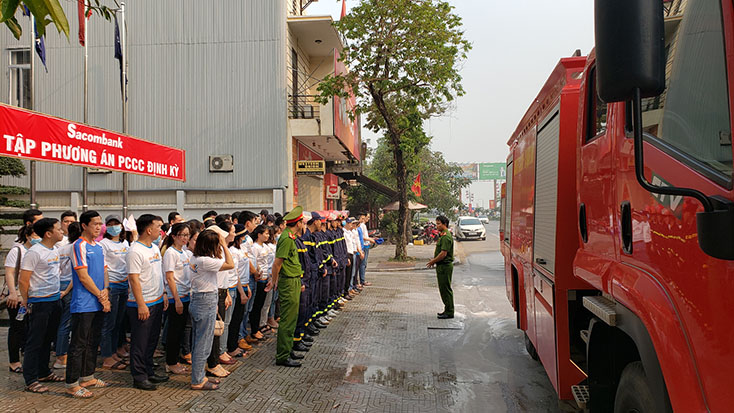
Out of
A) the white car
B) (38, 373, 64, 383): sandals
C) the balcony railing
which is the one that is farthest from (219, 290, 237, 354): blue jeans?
the white car

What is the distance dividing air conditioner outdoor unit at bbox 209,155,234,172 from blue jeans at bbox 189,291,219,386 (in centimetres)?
1347

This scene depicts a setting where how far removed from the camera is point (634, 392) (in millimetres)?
2348

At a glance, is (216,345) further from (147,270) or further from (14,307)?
(14,307)

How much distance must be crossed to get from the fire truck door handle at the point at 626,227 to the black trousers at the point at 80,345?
4.83 meters

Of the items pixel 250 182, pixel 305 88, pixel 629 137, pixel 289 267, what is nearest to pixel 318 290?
pixel 289 267

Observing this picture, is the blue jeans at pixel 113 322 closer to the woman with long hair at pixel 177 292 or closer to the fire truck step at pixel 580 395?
the woman with long hair at pixel 177 292

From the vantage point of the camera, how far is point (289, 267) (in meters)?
6.41

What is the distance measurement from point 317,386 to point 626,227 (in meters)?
4.03

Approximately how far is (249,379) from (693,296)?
5.00 metres

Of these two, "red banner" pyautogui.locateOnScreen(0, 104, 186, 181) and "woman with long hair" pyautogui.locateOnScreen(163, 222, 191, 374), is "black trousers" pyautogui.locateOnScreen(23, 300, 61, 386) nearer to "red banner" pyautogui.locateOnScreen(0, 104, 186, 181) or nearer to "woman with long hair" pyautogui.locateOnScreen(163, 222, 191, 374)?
"woman with long hair" pyautogui.locateOnScreen(163, 222, 191, 374)

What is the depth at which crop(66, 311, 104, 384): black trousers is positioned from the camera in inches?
199

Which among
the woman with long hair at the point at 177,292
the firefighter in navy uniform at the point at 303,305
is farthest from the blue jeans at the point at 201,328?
the firefighter in navy uniform at the point at 303,305

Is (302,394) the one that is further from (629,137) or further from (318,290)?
(629,137)

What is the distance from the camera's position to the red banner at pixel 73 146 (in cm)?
703
